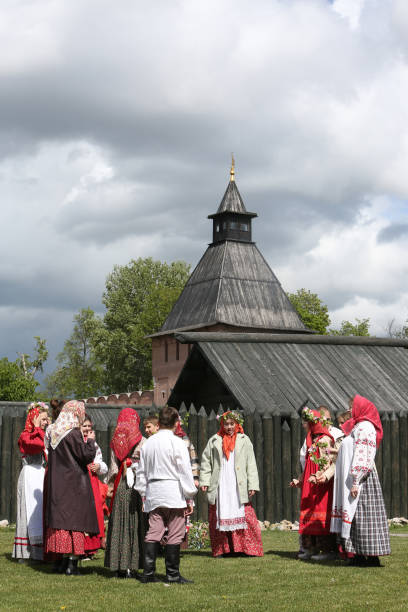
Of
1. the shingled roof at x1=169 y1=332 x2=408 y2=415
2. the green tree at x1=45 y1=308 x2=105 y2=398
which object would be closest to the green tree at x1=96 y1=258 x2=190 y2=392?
the green tree at x1=45 y1=308 x2=105 y2=398

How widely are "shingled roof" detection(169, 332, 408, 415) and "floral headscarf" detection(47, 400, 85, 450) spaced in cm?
662

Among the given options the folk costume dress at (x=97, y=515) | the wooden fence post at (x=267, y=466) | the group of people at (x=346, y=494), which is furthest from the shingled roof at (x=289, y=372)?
the folk costume dress at (x=97, y=515)

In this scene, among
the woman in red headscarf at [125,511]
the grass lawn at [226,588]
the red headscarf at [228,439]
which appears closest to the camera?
the grass lawn at [226,588]

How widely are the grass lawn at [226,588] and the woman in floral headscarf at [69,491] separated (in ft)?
0.98

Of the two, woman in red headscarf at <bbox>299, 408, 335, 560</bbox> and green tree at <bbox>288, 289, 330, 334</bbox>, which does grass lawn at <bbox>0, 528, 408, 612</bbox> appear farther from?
green tree at <bbox>288, 289, 330, 334</bbox>

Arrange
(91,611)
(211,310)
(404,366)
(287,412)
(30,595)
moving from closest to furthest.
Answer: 1. (91,611)
2. (30,595)
3. (287,412)
4. (404,366)
5. (211,310)

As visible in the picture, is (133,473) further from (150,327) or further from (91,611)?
(150,327)

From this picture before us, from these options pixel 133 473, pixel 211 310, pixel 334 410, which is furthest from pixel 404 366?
pixel 211 310

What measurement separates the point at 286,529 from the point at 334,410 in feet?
8.39

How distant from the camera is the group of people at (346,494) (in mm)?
9039

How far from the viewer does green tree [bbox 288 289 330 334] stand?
60625 mm

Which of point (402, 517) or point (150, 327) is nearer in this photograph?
point (402, 517)

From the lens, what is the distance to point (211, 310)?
51969 mm

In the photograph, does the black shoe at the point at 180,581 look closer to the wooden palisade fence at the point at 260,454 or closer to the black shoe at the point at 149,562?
the black shoe at the point at 149,562
